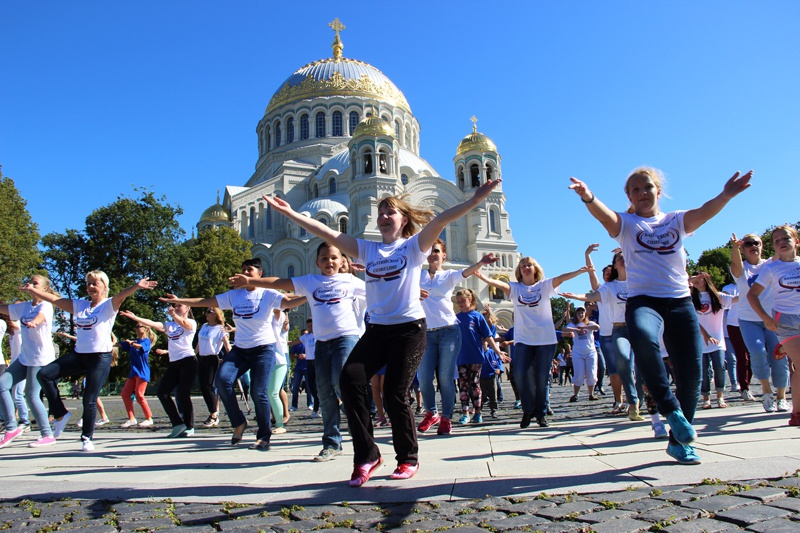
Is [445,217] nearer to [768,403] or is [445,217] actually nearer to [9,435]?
[768,403]

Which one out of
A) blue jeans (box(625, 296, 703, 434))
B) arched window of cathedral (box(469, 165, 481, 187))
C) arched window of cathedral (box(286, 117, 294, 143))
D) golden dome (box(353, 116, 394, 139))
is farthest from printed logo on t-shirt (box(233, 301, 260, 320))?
arched window of cathedral (box(286, 117, 294, 143))

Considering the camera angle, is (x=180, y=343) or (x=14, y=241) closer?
(x=180, y=343)

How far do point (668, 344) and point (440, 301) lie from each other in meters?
2.94

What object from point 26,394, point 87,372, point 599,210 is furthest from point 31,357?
point 599,210

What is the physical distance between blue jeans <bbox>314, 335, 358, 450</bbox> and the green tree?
22924mm

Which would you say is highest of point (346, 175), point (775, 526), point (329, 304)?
point (346, 175)

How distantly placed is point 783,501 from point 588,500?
0.81m

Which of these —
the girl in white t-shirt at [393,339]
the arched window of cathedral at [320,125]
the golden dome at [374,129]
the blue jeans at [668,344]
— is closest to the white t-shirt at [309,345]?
the girl in white t-shirt at [393,339]

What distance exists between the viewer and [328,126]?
58312mm

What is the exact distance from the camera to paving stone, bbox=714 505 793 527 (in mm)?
2520

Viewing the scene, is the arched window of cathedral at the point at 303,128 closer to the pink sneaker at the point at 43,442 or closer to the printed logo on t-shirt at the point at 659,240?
the pink sneaker at the point at 43,442

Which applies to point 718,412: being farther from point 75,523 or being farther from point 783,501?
point 75,523

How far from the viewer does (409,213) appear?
428cm

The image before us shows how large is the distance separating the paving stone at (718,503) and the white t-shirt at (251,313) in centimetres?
407
